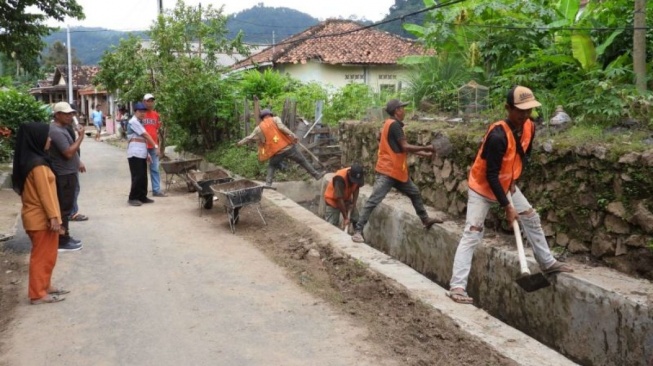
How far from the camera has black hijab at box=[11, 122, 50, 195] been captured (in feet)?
17.2

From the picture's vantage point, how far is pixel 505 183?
5059 millimetres

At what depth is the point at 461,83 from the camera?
1057 cm

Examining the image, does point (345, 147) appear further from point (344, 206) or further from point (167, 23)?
point (167, 23)

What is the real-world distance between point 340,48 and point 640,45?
60.8 ft

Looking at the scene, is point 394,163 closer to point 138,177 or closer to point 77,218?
point 77,218

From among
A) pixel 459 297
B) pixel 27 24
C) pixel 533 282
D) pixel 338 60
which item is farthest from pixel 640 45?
pixel 338 60

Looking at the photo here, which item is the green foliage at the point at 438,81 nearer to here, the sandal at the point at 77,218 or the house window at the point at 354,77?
the sandal at the point at 77,218

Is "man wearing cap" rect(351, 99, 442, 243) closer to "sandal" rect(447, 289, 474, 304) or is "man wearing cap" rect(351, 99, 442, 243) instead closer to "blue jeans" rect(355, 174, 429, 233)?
"blue jeans" rect(355, 174, 429, 233)

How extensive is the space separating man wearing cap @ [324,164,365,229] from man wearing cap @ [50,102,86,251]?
138 inches

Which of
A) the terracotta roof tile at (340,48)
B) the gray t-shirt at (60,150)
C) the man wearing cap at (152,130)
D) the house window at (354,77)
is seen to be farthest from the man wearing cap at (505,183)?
the house window at (354,77)

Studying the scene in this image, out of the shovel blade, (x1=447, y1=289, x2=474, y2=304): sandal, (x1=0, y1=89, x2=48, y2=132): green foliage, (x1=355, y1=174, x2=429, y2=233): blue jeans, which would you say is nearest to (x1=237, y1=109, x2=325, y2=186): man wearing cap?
(x1=355, y1=174, x2=429, y2=233): blue jeans

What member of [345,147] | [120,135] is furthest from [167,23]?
[120,135]

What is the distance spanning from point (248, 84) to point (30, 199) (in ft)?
40.5

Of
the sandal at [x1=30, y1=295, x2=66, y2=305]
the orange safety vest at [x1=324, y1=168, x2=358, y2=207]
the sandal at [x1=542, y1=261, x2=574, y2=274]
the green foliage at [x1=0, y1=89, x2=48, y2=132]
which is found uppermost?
the green foliage at [x1=0, y1=89, x2=48, y2=132]
